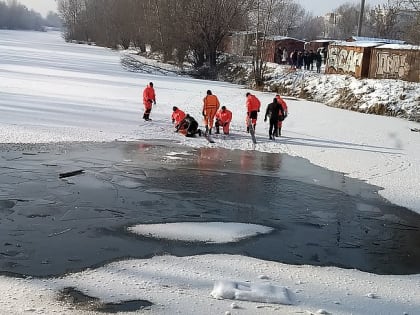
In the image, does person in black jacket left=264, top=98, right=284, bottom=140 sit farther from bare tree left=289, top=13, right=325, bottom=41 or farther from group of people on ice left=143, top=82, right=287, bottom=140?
bare tree left=289, top=13, right=325, bottom=41

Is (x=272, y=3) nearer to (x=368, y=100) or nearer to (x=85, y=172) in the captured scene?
(x=368, y=100)

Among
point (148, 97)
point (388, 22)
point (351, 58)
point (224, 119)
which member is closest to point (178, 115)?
point (224, 119)

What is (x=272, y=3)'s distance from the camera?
46.2 meters

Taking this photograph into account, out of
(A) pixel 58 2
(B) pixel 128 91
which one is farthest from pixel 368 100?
(A) pixel 58 2

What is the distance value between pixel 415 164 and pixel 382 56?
20.3m

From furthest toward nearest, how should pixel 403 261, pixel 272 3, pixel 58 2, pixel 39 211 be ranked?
pixel 58 2
pixel 272 3
pixel 39 211
pixel 403 261

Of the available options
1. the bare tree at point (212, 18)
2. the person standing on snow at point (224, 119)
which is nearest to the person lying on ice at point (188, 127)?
the person standing on snow at point (224, 119)

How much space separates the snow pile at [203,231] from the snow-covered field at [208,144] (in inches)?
9.9

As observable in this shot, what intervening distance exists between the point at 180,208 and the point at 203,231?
4.84ft

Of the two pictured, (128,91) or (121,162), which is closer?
(121,162)

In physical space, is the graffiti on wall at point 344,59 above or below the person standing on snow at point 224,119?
above

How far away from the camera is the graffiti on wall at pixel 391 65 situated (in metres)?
34.0

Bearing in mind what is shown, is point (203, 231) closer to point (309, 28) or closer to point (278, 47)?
point (278, 47)

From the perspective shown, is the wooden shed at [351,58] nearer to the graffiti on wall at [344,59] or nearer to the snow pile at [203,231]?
the graffiti on wall at [344,59]
